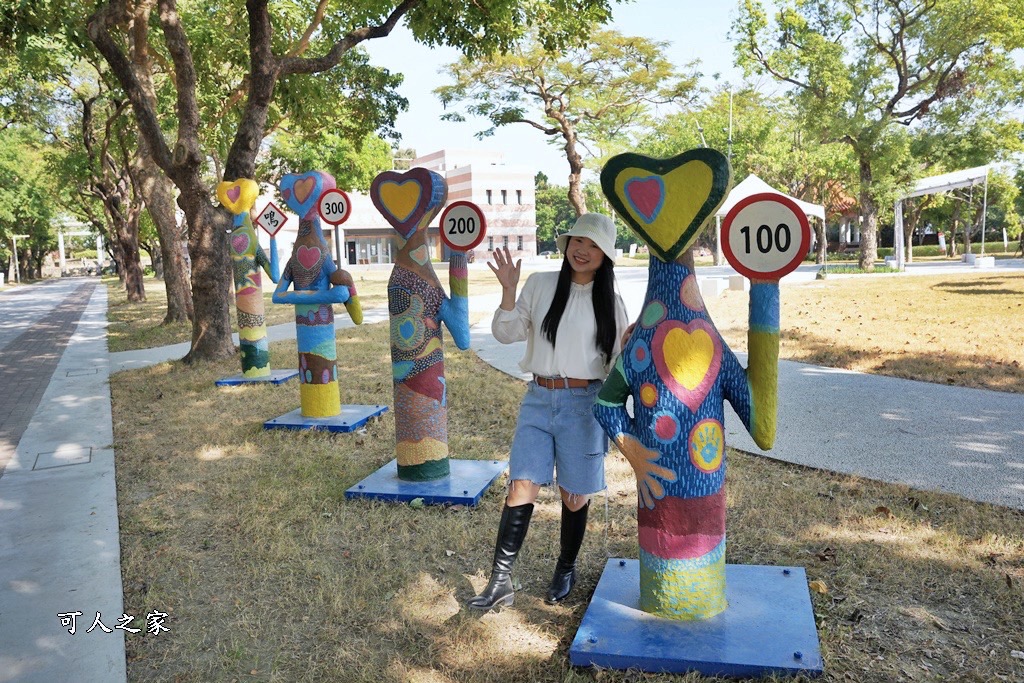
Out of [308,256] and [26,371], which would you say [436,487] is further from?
[26,371]

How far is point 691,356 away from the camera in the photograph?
8.73ft

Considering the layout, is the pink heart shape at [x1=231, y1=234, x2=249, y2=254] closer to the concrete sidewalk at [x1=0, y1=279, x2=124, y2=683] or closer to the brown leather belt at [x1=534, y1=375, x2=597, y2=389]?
the concrete sidewalk at [x1=0, y1=279, x2=124, y2=683]

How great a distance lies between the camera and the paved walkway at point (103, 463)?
3.11 metres

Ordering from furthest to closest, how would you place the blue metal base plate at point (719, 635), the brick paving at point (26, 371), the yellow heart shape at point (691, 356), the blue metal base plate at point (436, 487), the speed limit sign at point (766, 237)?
the brick paving at point (26, 371) → the blue metal base plate at point (436, 487) → the yellow heart shape at point (691, 356) → the blue metal base plate at point (719, 635) → the speed limit sign at point (766, 237)

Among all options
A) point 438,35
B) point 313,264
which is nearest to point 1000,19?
point 438,35

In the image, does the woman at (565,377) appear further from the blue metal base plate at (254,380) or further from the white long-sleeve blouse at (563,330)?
the blue metal base plate at (254,380)

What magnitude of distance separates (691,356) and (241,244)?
697 cm

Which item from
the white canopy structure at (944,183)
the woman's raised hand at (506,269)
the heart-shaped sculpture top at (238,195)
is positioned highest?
the white canopy structure at (944,183)

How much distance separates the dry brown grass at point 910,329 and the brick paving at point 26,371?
7.75m

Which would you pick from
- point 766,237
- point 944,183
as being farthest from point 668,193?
point 944,183

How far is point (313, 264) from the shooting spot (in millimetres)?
6133

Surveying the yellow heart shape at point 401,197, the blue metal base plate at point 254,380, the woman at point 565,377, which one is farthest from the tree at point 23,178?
the woman at point 565,377

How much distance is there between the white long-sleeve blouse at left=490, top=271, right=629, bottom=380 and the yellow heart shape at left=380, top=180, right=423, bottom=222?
4.82 ft

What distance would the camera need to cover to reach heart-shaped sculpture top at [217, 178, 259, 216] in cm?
858
